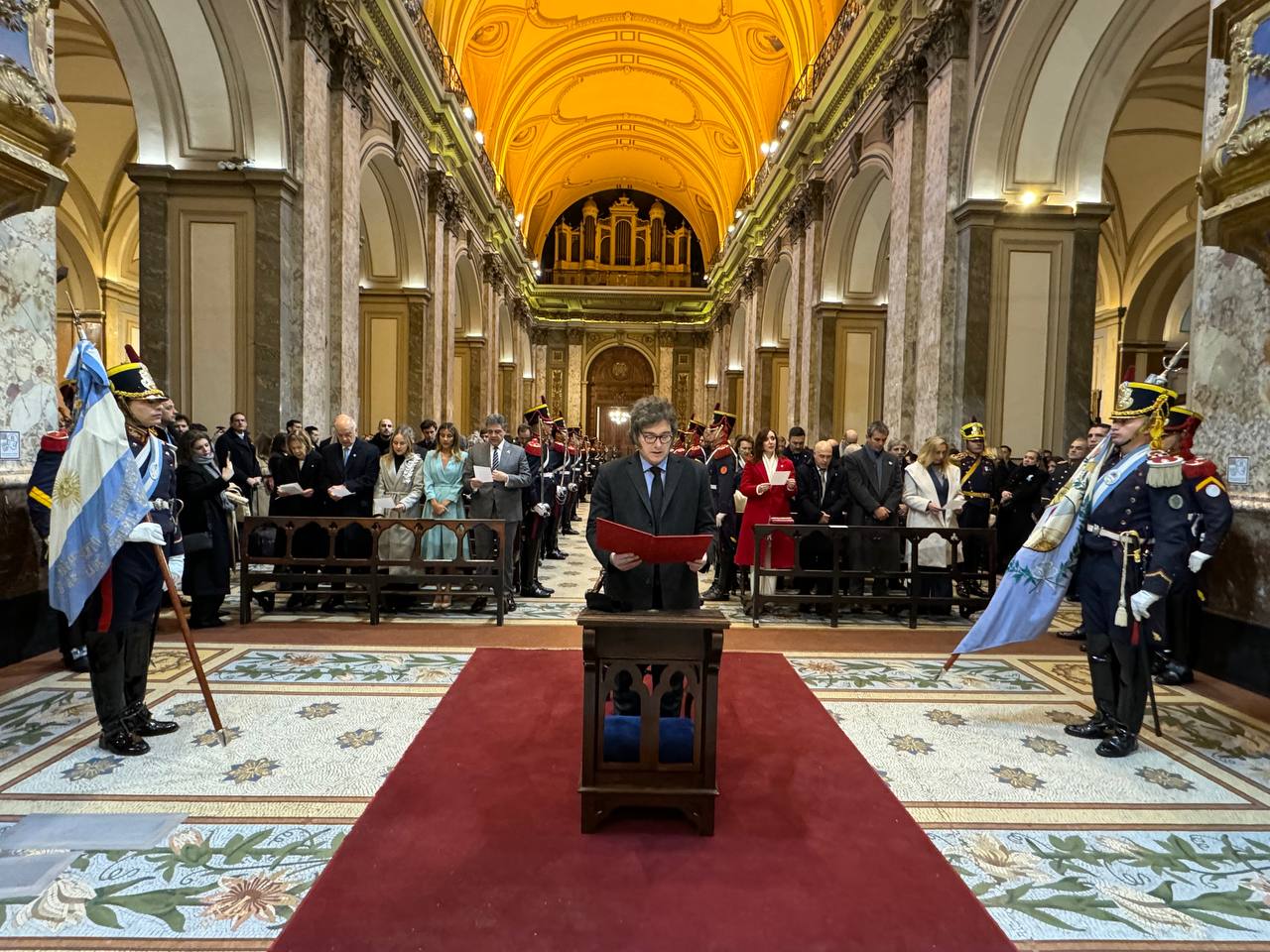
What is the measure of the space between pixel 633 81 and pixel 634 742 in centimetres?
2556

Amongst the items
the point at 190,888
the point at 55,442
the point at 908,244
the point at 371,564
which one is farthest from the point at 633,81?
the point at 190,888

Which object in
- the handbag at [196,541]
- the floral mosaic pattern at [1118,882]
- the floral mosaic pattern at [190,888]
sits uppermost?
the handbag at [196,541]

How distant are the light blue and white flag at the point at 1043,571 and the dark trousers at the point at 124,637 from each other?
4352 mm

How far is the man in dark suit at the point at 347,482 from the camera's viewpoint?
6605 mm

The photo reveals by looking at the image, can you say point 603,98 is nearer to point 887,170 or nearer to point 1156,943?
point 887,170

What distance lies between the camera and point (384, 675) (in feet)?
15.6

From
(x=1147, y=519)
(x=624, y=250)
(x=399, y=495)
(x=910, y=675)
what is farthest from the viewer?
(x=624, y=250)

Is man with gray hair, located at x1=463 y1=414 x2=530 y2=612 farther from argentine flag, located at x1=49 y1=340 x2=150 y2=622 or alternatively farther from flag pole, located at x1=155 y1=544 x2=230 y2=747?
argentine flag, located at x1=49 y1=340 x2=150 y2=622

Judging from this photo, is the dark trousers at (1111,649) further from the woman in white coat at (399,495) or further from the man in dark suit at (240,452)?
the man in dark suit at (240,452)

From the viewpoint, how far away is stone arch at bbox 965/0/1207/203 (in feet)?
25.7

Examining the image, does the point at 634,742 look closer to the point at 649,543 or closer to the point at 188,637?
the point at 649,543

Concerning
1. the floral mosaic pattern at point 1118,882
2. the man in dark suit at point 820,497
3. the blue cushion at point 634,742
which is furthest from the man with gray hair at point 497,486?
the floral mosaic pattern at point 1118,882

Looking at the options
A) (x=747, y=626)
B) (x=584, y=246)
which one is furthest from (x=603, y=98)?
(x=747, y=626)

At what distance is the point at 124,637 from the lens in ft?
11.8
